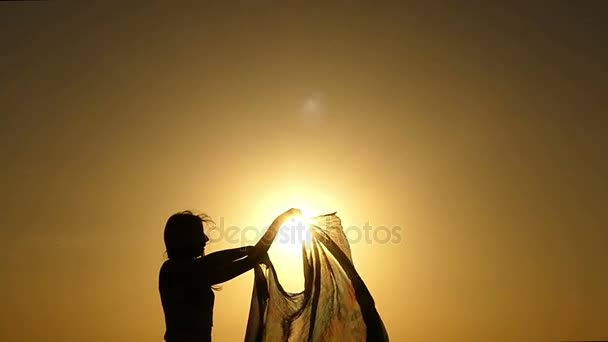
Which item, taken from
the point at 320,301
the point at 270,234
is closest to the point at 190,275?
the point at 270,234

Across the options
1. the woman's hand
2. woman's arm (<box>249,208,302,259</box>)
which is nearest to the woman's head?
woman's arm (<box>249,208,302,259</box>)

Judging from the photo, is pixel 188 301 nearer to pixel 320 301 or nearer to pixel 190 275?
pixel 190 275

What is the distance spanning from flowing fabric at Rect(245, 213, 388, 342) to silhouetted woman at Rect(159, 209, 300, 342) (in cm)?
128

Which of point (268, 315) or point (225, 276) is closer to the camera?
point (225, 276)

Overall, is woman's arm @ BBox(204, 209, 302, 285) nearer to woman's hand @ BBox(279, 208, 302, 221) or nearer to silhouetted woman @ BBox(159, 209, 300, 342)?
silhouetted woman @ BBox(159, 209, 300, 342)

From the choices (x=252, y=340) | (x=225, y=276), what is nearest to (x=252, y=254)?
(x=225, y=276)

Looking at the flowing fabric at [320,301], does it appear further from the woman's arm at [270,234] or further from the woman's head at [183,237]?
the woman's head at [183,237]

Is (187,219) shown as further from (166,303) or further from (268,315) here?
(268,315)

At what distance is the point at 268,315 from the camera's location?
5.38m

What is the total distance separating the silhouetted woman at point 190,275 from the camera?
397cm

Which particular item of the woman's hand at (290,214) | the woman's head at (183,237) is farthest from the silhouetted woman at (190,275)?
the woman's hand at (290,214)

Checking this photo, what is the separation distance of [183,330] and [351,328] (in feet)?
→ 5.41

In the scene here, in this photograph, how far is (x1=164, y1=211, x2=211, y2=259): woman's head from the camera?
4086 mm

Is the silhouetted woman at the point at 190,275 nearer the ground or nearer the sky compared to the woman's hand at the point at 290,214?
nearer the ground
